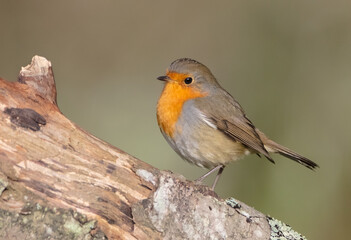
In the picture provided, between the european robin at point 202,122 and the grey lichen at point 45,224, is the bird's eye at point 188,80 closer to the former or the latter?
the european robin at point 202,122

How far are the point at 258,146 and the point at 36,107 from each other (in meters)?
1.74

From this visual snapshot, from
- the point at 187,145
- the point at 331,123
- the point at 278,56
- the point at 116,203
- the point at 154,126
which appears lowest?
the point at 116,203

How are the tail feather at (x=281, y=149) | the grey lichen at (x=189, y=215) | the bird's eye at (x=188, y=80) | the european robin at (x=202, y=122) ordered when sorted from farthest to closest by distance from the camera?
the tail feather at (x=281, y=149) → the bird's eye at (x=188, y=80) → the european robin at (x=202, y=122) → the grey lichen at (x=189, y=215)

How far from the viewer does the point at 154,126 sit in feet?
17.5

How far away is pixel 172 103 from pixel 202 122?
241 millimetres

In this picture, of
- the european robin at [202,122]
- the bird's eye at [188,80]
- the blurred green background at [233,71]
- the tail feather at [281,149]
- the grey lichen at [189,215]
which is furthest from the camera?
the blurred green background at [233,71]

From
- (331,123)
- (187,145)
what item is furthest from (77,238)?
(331,123)

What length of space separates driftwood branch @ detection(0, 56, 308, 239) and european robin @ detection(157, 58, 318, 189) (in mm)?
919

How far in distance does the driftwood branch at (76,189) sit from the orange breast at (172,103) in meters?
0.99

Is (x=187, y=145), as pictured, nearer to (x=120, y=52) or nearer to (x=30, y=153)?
(x=30, y=153)

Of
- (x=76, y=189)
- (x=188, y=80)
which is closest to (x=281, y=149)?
(x=188, y=80)

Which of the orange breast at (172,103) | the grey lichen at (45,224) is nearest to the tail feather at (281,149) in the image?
the orange breast at (172,103)

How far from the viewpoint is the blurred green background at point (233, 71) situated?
4715 millimetres

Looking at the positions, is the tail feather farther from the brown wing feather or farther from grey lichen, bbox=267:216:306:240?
grey lichen, bbox=267:216:306:240
